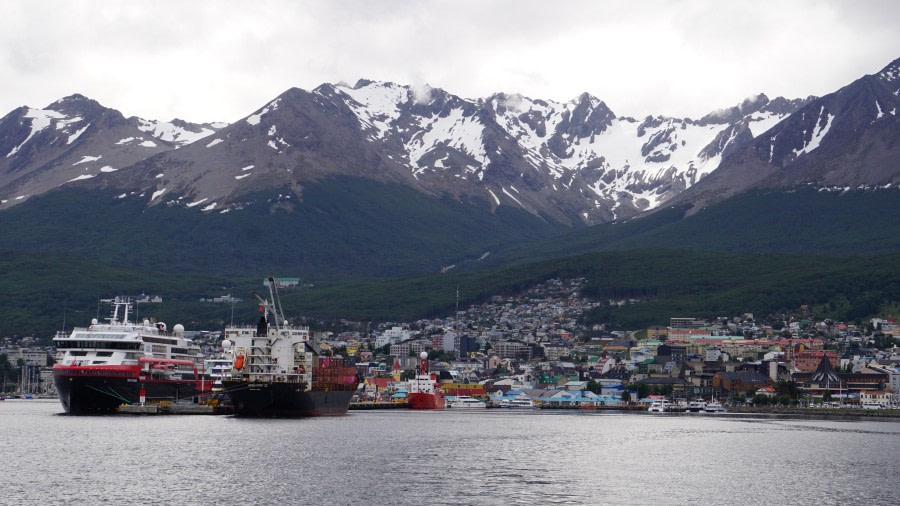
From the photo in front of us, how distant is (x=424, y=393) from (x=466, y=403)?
20357 mm

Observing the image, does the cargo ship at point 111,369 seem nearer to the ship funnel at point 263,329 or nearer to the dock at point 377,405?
the ship funnel at point 263,329

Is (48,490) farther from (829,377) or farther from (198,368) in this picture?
(829,377)

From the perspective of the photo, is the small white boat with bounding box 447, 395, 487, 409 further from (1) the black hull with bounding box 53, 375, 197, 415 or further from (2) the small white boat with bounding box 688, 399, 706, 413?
(1) the black hull with bounding box 53, 375, 197, 415

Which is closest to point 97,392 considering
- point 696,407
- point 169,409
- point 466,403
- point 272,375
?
point 169,409

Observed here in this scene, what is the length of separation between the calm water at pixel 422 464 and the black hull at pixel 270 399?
130 inches

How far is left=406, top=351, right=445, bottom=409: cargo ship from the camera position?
170 m

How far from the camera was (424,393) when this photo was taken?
17075cm

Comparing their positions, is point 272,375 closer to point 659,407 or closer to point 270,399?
point 270,399

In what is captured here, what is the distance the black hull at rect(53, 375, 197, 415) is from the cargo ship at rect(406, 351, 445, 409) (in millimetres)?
51812

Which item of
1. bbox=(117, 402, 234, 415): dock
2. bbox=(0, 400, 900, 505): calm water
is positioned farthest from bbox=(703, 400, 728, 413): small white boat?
bbox=(117, 402, 234, 415): dock

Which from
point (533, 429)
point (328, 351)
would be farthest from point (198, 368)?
point (533, 429)

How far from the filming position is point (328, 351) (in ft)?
433

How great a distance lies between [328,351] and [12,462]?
6240cm

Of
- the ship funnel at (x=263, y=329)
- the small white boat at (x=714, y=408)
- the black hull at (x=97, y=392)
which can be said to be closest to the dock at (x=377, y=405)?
the black hull at (x=97, y=392)
